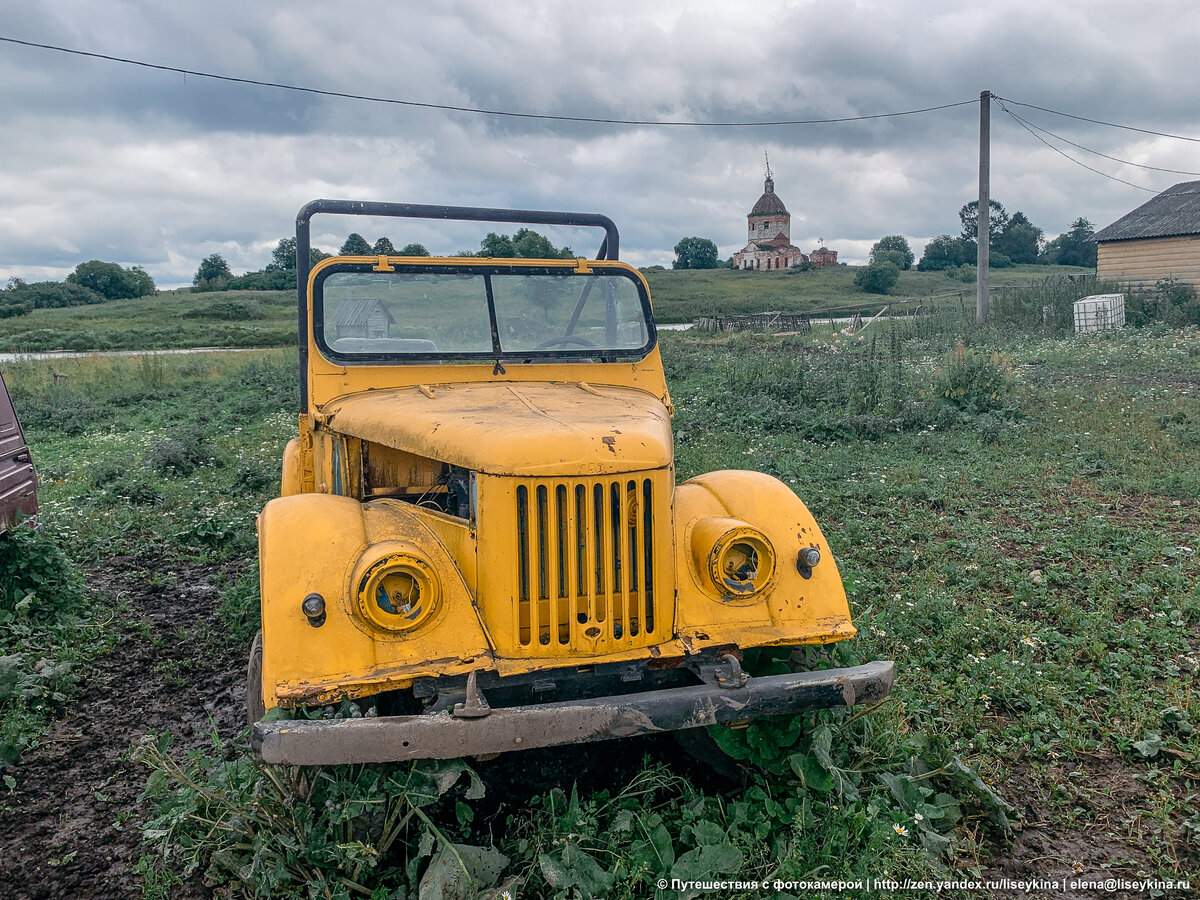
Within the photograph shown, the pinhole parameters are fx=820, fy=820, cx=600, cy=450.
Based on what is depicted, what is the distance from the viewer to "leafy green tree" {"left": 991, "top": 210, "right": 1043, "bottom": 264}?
72188 mm

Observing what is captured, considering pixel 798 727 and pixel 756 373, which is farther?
pixel 756 373

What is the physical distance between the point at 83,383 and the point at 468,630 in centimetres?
1824

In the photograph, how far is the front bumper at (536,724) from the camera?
2.47 m

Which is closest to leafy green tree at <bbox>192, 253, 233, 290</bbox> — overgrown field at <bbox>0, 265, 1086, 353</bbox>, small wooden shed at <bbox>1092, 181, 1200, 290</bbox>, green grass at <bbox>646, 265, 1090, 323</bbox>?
overgrown field at <bbox>0, 265, 1086, 353</bbox>

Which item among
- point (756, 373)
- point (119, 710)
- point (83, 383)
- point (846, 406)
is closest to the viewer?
point (119, 710)

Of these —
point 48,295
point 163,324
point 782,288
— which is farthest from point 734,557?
point 48,295

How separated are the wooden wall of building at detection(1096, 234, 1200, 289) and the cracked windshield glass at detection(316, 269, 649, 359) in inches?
946

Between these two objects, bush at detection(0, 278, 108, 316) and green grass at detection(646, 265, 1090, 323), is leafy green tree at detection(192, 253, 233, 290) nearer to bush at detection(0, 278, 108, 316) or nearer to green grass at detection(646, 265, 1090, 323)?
bush at detection(0, 278, 108, 316)

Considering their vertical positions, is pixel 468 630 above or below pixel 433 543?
below

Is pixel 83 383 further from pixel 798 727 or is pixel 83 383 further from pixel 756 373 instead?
pixel 798 727

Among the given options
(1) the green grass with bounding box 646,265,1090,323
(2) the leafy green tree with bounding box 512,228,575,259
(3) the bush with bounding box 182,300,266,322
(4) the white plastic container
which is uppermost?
(1) the green grass with bounding box 646,265,1090,323

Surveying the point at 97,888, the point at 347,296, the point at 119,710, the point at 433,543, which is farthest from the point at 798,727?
the point at 119,710

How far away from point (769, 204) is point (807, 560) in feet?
291

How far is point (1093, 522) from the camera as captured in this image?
20.7 ft
